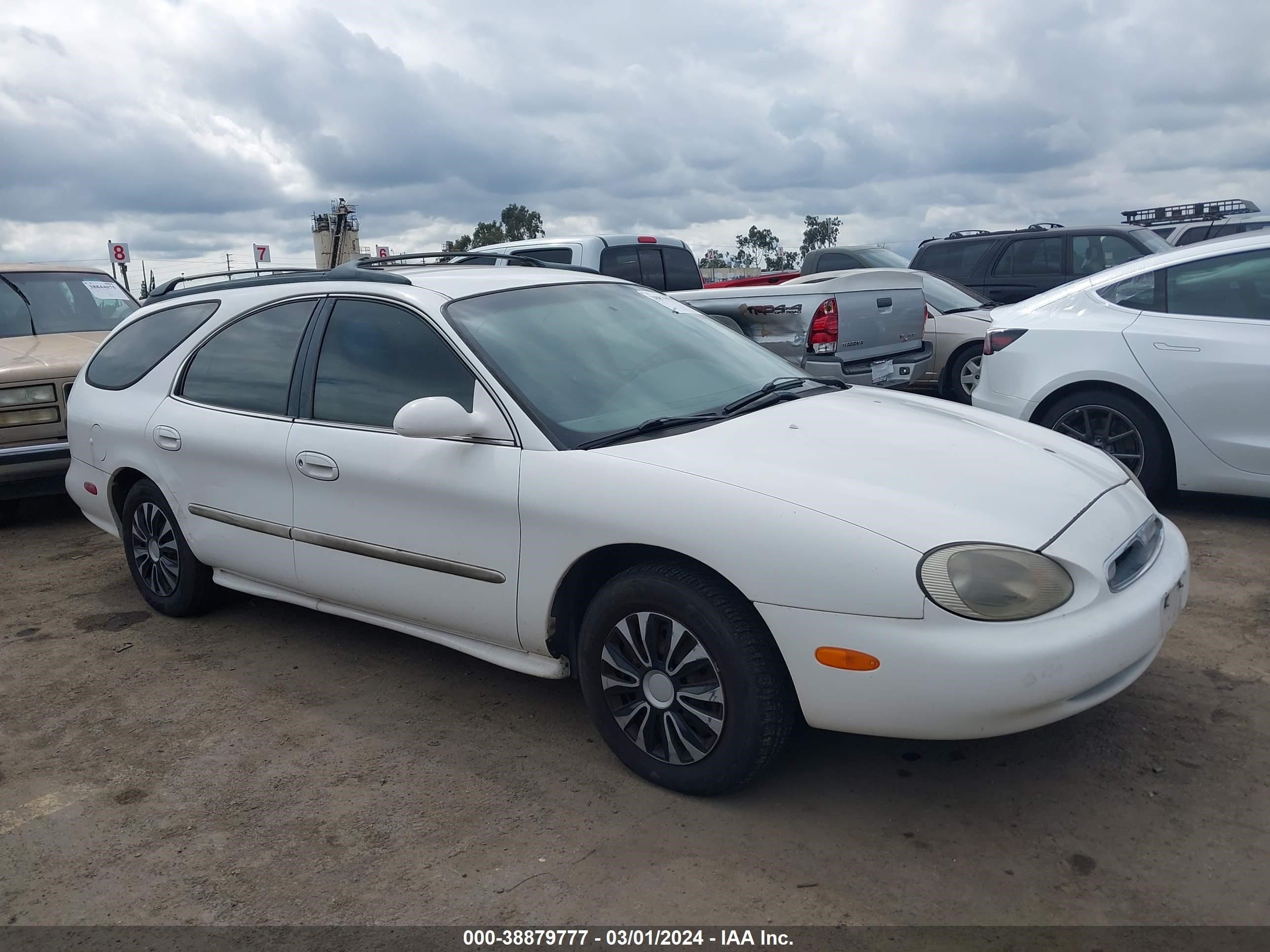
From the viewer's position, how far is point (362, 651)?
14.4ft

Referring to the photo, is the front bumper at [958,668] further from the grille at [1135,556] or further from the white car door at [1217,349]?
the white car door at [1217,349]

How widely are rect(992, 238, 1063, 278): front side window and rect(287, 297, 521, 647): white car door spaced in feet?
31.0

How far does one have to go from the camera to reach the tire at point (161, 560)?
468 cm

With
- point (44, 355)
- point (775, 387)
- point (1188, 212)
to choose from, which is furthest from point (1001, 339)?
point (1188, 212)

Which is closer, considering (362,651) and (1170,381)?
(362,651)

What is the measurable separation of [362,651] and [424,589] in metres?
0.99

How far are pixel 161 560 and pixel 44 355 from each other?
3220mm

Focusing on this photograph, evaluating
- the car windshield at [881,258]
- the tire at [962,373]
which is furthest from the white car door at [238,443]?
the car windshield at [881,258]

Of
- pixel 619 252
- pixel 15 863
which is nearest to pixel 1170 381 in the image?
pixel 15 863

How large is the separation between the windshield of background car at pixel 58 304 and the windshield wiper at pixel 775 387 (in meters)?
6.27

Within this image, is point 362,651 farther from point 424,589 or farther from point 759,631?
point 759,631

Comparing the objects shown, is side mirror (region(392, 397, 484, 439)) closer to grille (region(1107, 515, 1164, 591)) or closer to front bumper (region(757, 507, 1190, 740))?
front bumper (region(757, 507, 1190, 740))

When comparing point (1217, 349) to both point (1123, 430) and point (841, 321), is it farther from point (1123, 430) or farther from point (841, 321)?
point (841, 321)

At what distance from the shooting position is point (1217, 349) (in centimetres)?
535
